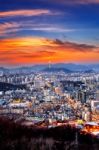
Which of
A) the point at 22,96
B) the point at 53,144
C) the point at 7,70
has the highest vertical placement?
the point at 7,70

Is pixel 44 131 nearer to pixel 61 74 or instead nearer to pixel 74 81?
pixel 74 81

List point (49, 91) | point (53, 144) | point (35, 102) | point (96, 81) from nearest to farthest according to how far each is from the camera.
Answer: point (53, 144) < point (35, 102) < point (49, 91) < point (96, 81)

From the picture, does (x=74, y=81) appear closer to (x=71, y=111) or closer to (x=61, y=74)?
(x=61, y=74)

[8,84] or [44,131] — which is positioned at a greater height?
[8,84]

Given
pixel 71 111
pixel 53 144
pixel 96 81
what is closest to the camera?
pixel 53 144

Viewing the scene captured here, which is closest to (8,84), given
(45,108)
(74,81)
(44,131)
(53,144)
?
(74,81)

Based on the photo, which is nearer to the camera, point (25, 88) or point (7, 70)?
point (25, 88)

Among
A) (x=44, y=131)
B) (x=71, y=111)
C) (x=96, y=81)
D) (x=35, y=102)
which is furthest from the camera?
(x=96, y=81)

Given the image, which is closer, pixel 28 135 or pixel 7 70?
pixel 28 135

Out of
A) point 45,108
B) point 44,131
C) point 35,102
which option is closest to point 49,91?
point 35,102
